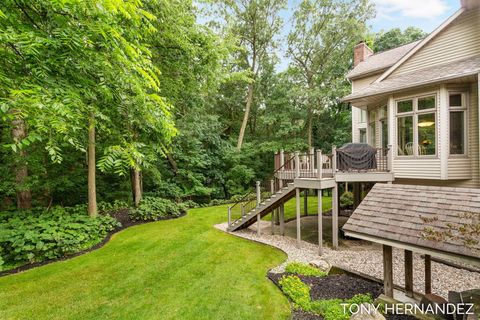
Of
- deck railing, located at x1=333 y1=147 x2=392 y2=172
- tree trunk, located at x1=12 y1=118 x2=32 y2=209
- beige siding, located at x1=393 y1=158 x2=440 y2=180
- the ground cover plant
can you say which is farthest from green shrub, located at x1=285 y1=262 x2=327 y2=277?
tree trunk, located at x1=12 y1=118 x2=32 y2=209

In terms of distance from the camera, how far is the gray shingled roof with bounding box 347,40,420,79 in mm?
13711

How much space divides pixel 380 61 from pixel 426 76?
744 centimetres

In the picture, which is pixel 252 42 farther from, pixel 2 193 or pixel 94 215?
pixel 2 193

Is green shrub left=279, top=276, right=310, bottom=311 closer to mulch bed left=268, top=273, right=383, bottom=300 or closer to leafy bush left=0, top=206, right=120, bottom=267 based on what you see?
mulch bed left=268, top=273, right=383, bottom=300

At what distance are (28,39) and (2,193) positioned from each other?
473 inches

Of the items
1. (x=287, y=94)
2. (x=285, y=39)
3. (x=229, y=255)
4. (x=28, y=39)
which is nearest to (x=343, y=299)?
(x=229, y=255)

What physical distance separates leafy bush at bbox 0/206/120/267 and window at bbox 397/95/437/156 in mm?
12359

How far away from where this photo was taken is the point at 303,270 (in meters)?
6.62

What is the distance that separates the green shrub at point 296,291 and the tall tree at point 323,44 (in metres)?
17.1

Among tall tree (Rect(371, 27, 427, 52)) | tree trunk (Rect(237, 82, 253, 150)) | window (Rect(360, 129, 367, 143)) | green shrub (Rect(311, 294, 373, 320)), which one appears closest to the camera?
green shrub (Rect(311, 294, 373, 320))

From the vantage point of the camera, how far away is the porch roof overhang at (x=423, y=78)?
720cm

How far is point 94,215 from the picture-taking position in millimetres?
10094

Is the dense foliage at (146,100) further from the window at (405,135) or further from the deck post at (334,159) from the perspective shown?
the window at (405,135)

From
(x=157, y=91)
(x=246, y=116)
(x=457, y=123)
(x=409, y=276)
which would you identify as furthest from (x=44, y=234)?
(x=246, y=116)
